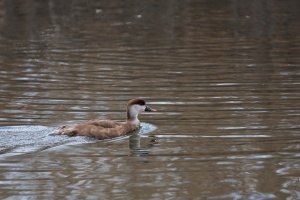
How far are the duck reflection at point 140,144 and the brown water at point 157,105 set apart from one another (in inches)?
1.2

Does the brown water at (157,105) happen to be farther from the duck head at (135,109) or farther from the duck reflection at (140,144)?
the duck head at (135,109)

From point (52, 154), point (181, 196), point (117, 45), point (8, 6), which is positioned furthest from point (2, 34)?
point (181, 196)

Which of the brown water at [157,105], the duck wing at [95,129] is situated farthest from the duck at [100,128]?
the brown water at [157,105]

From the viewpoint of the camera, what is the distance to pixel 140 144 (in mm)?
12547

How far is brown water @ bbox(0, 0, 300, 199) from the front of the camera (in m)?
10.3

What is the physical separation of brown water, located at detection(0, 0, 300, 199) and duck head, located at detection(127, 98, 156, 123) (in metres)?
0.23

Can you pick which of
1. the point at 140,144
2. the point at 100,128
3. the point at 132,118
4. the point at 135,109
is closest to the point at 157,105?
the point at 135,109

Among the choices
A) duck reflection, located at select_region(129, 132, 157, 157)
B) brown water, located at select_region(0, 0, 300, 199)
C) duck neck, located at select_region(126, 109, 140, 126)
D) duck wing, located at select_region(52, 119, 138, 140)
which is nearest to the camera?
brown water, located at select_region(0, 0, 300, 199)

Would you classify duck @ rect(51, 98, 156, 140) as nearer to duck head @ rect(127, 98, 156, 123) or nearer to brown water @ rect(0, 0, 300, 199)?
duck head @ rect(127, 98, 156, 123)

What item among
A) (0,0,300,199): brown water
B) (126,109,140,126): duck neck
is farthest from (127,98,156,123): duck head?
(0,0,300,199): brown water

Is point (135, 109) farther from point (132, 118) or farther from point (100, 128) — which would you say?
point (100, 128)

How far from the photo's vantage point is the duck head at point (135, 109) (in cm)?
1362

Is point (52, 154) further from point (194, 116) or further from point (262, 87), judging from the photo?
point (262, 87)

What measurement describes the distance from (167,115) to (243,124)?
4.56ft
